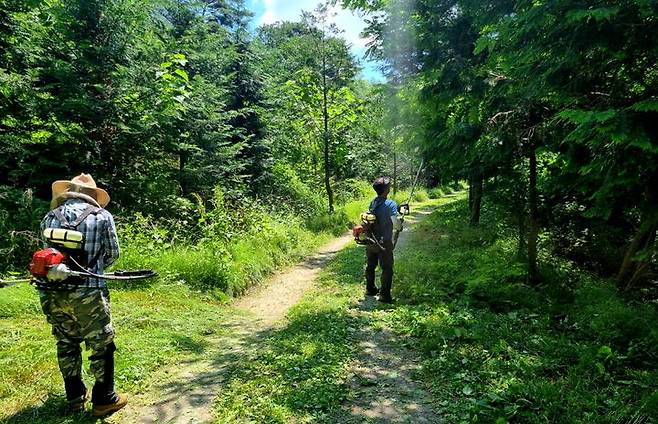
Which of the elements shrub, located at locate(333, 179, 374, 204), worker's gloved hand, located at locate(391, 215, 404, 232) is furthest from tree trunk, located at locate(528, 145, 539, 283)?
shrub, located at locate(333, 179, 374, 204)

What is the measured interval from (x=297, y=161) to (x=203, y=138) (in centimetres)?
1073

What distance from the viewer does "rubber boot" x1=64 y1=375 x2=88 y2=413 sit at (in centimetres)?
388

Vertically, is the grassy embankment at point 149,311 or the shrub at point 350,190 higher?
the shrub at point 350,190

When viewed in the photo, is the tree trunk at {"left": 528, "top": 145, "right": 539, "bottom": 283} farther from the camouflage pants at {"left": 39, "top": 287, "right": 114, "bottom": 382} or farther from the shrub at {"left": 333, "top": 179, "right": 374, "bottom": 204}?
the shrub at {"left": 333, "top": 179, "right": 374, "bottom": 204}

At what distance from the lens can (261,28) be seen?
42844 mm

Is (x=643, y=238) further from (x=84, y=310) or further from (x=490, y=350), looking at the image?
(x=84, y=310)

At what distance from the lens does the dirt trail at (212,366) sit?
13.2 ft

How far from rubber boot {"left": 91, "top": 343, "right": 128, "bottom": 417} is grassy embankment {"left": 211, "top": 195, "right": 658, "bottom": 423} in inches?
39.3

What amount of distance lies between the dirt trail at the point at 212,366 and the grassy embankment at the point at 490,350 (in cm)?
29

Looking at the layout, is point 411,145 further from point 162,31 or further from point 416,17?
point 162,31

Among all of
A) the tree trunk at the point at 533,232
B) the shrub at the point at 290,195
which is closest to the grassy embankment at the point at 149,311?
the shrub at the point at 290,195

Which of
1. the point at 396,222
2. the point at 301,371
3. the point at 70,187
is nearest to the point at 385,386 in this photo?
the point at 301,371

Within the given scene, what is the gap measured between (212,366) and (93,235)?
2.28 m

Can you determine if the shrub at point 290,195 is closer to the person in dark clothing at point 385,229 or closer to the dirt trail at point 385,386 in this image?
the person in dark clothing at point 385,229
